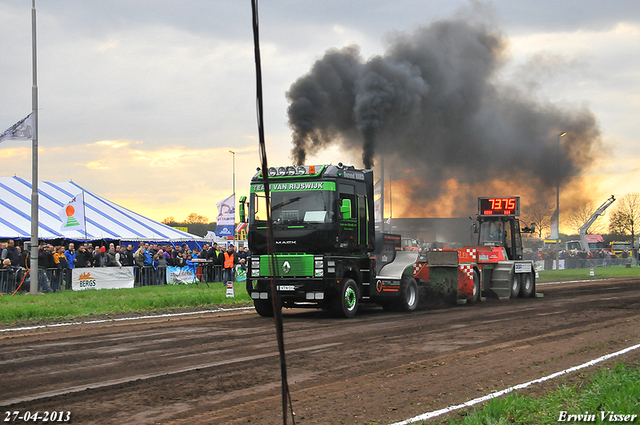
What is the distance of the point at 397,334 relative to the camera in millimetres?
12000

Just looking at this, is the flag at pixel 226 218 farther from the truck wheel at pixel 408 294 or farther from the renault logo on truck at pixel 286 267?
the renault logo on truck at pixel 286 267

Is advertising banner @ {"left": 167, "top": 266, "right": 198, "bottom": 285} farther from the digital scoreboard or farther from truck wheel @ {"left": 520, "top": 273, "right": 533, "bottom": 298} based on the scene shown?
truck wheel @ {"left": 520, "top": 273, "right": 533, "bottom": 298}

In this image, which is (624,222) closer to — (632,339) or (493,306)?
(493,306)

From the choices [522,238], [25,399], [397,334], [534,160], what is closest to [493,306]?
[522,238]

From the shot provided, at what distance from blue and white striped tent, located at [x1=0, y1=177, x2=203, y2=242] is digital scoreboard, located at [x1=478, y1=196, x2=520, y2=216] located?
673 inches

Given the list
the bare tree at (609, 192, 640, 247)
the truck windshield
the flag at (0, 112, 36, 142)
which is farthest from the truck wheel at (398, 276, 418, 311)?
the bare tree at (609, 192, 640, 247)

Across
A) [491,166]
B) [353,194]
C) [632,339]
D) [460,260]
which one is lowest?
[632,339]

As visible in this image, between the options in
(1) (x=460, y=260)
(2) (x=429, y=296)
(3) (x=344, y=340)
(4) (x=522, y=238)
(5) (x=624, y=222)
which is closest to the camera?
(3) (x=344, y=340)

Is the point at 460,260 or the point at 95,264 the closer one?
the point at 460,260

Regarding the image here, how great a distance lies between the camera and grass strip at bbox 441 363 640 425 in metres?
5.83

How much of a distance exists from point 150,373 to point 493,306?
12.8 m

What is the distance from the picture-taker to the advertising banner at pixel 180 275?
25.7 metres

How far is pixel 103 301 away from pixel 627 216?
82.3 metres

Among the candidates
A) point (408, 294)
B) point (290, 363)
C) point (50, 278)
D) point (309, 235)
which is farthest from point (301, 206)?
point (50, 278)
